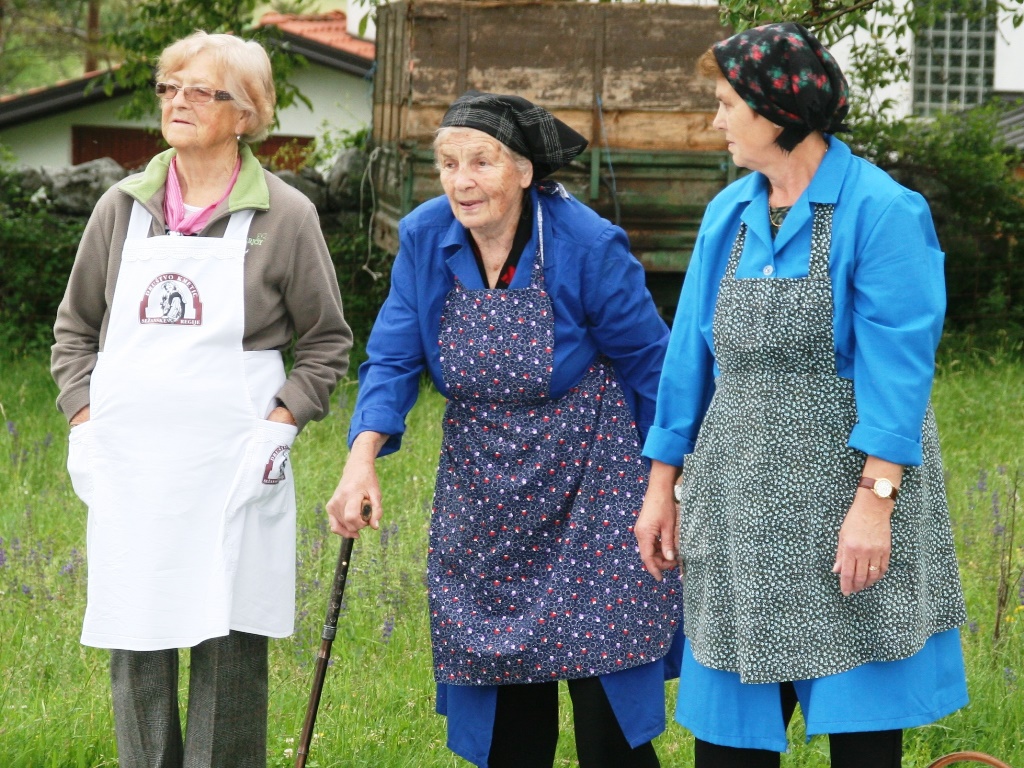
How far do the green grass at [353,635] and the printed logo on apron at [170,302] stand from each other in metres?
1.39

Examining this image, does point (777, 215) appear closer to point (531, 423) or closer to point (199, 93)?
point (531, 423)

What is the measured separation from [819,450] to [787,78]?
0.70 m

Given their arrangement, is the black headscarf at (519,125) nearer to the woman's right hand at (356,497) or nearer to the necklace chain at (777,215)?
the necklace chain at (777,215)

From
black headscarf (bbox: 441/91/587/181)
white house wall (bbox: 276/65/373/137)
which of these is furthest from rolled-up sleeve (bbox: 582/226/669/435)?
white house wall (bbox: 276/65/373/137)

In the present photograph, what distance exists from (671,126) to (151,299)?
6.66m

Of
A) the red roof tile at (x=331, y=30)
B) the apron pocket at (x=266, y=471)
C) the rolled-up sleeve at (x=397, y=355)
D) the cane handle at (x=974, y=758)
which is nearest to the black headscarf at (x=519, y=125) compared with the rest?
the rolled-up sleeve at (x=397, y=355)

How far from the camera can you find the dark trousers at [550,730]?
3.28m

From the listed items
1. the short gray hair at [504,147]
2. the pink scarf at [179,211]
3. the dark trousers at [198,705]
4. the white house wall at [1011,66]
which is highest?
the white house wall at [1011,66]

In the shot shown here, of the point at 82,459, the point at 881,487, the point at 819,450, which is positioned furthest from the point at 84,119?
the point at 881,487

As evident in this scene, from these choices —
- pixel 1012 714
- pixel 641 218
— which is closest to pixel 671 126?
pixel 641 218

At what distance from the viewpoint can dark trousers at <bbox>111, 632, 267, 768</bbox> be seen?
323 centimetres

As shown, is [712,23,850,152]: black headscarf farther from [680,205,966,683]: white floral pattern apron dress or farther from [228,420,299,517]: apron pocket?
[228,420,299,517]: apron pocket

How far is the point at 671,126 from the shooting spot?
9.36 m

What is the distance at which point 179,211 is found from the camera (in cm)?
325
